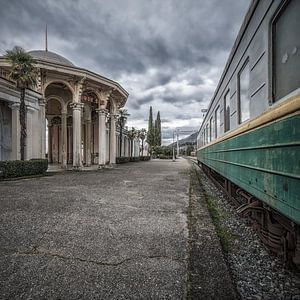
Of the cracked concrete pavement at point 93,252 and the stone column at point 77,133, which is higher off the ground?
the stone column at point 77,133

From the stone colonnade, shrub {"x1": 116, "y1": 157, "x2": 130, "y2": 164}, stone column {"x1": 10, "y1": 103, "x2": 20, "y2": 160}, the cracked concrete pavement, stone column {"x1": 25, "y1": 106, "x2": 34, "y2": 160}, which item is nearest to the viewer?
the cracked concrete pavement

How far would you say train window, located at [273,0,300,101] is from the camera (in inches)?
80.1

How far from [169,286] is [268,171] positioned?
136 cm

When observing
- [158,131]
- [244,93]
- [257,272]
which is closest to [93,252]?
[257,272]

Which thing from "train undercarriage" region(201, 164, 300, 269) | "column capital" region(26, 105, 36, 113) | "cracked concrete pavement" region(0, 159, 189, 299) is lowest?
"cracked concrete pavement" region(0, 159, 189, 299)

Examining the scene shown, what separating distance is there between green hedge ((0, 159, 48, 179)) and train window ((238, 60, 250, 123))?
10.3 meters

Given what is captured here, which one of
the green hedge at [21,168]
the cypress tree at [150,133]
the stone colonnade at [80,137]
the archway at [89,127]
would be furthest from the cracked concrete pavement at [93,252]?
the cypress tree at [150,133]

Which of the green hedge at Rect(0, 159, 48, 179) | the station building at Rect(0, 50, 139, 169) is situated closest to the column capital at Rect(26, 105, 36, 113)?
the station building at Rect(0, 50, 139, 169)

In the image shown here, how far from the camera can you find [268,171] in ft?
7.29

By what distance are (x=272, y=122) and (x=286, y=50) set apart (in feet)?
2.29

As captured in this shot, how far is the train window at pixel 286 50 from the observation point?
2034 mm

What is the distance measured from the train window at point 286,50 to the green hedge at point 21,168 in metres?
11.1

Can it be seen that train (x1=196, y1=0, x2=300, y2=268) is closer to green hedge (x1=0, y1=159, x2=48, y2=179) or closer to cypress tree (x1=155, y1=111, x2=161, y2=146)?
green hedge (x1=0, y1=159, x2=48, y2=179)

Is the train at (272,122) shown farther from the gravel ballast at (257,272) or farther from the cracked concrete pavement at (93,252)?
the cracked concrete pavement at (93,252)
